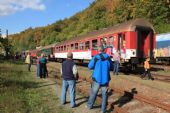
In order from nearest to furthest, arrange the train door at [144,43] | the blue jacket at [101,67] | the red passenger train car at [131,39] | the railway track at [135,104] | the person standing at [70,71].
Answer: the blue jacket at [101,67]
the railway track at [135,104]
the person standing at [70,71]
the red passenger train car at [131,39]
the train door at [144,43]

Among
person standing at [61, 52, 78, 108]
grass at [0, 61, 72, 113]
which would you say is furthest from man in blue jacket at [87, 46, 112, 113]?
grass at [0, 61, 72, 113]

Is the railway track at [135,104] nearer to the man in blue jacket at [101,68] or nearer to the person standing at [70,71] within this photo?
the man in blue jacket at [101,68]

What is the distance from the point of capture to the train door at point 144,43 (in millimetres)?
23156

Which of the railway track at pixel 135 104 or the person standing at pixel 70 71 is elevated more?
the person standing at pixel 70 71

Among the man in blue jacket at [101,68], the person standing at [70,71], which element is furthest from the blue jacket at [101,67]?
the person standing at [70,71]

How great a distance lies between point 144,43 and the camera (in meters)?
23.7

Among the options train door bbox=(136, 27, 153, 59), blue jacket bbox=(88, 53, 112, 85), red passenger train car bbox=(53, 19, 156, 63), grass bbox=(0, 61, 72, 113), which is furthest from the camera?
train door bbox=(136, 27, 153, 59)

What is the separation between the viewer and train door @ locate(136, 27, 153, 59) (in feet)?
76.0

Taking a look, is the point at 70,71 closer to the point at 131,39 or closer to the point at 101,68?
the point at 101,68

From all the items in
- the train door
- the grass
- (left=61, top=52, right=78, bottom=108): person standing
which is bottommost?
the grass

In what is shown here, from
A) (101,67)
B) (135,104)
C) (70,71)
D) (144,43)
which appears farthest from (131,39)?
(101,67)

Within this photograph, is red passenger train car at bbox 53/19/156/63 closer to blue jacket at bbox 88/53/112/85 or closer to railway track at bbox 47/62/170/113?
railway track at bbox 47/62/170/113

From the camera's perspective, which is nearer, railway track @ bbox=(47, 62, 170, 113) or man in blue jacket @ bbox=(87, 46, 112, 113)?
man in blue jacket @ bbox=(87, 46, 112, 113)

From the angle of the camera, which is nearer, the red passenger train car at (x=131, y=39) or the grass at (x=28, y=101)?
the grass at (x=28, y=101)
